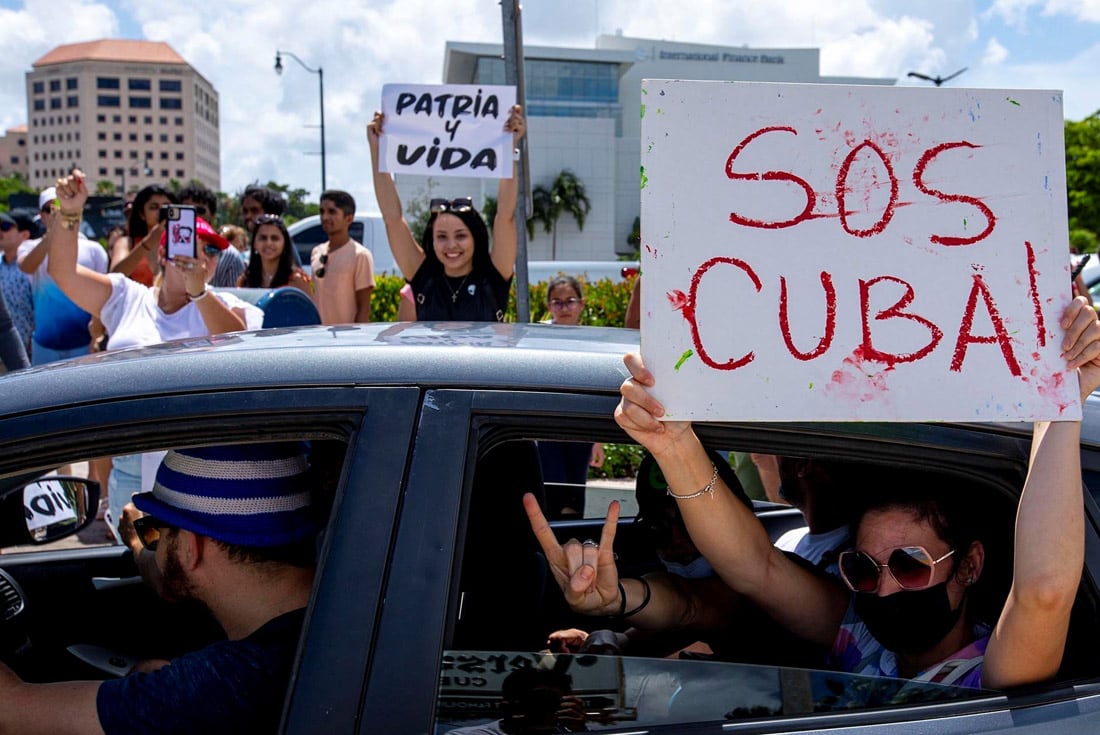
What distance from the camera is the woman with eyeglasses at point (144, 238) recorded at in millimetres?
6035

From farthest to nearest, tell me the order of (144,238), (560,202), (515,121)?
1. (560,202)
2. (144,238)
3. (515,121)

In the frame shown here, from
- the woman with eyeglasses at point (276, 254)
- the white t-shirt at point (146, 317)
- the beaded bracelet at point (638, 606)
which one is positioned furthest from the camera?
the woman with eyeglasses at point (276, 254)

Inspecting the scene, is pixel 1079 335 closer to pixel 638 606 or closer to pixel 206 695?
pixel 638 606

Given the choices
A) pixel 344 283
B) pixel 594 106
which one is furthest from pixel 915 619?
pixel 594 106

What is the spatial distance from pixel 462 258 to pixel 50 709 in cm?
301

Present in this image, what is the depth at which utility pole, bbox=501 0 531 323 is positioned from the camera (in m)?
4.30

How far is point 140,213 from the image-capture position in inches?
245

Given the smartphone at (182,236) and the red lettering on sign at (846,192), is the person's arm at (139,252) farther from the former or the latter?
the red lettering on sign at (846,192)

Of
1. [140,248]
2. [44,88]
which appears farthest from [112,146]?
[140,248]

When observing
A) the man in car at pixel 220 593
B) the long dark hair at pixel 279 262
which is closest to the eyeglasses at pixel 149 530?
the man in car at pixel 220 593

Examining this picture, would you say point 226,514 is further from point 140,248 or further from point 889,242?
point 140,248

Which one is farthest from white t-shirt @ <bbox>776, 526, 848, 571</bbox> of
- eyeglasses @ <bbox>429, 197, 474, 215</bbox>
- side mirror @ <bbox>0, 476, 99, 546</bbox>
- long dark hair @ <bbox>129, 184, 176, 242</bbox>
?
long dark hair @ <bbox>129, 184, 176, 242</bbox>

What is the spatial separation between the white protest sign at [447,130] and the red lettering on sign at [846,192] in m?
3.06

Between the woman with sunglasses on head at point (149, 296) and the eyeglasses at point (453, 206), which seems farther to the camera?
the eyeglasses at point (453, 206)
